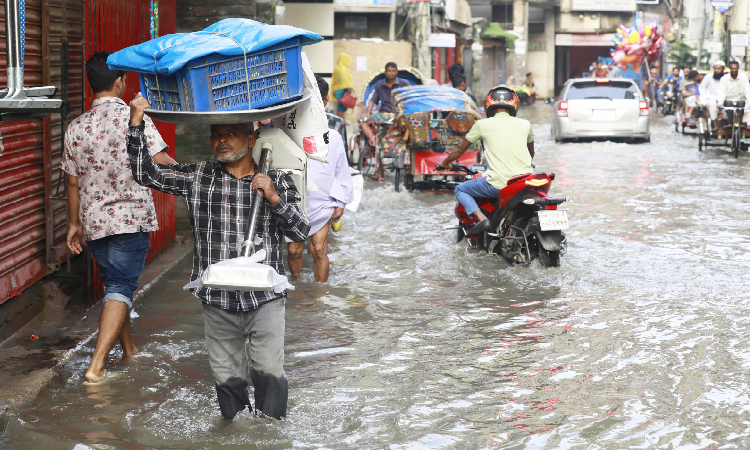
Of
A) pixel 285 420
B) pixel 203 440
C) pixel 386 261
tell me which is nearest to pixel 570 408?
pixel 285 420

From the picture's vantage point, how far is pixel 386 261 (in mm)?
9094

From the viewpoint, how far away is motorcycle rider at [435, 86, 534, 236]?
28.6ft

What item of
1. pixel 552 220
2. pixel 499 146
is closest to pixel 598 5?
pixel 499 146

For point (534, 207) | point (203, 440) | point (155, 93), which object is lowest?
point (203, 440)

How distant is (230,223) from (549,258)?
469cm

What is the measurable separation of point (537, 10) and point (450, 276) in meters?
49.8

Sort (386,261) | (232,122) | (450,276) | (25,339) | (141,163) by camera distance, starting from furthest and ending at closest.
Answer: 1. (386,261)
2. (450,276)
3. (25,339)
4. (141,163)
5. (232,122)

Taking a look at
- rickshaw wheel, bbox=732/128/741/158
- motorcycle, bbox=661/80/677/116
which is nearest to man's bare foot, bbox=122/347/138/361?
rickshaw wheel, bbox=732/128/741/158

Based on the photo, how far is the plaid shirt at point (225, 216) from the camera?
13.7ft

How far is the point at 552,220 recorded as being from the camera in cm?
814

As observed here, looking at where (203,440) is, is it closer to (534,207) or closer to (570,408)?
(570,408)

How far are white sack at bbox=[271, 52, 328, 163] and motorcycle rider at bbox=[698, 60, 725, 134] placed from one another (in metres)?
15.5

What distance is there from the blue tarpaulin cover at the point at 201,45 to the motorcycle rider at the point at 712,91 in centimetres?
1588

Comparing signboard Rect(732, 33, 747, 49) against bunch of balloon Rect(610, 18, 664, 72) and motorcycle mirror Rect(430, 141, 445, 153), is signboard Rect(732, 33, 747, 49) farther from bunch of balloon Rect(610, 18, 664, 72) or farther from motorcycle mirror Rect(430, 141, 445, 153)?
motorcycle mirror Rect(430, 141, 445, 153)
